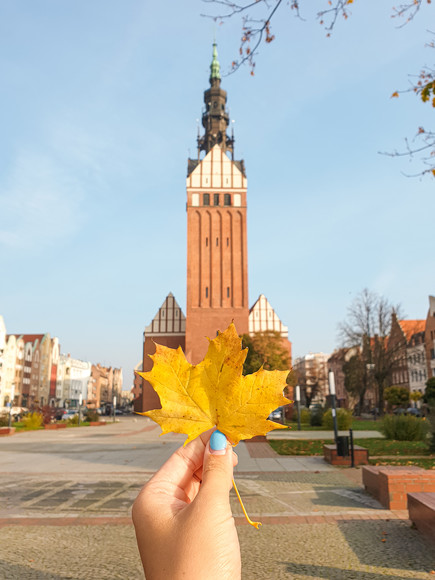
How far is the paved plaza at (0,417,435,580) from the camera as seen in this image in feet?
13.6

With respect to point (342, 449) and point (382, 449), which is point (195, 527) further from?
point (382, 449)

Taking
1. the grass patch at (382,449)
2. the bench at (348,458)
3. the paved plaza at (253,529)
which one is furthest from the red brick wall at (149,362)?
the paved plaza at (253,529)

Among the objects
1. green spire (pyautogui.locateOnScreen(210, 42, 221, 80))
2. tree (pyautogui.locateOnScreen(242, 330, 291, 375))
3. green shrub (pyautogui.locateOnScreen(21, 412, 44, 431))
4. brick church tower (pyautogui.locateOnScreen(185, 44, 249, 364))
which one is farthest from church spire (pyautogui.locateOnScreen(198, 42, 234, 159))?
green shrub (pyautogui.locateOnScreen(21, 412, 44, 431))

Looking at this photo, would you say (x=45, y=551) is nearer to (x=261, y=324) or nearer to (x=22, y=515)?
(x=22, y=515)

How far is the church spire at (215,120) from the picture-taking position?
59.6 meters

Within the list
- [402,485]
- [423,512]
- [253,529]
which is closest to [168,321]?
[402,485]

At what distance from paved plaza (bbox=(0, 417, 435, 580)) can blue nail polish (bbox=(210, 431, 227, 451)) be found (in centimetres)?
331

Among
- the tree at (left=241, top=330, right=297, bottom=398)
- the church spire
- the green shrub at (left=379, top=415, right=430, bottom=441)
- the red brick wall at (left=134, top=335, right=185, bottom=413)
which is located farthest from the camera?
the church spire

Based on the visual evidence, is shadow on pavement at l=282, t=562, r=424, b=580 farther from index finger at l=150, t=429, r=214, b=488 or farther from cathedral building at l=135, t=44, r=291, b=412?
cathedral building at l=135, t=44, r=291, b=412

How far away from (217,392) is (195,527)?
1.13ft

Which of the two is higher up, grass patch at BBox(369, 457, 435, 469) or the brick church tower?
the brick church tower

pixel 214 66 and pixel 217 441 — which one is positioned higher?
pixel 214 66

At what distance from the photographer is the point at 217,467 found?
1.25 meters

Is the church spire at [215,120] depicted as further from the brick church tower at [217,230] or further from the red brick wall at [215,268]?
the red brick wall at [215,268]
